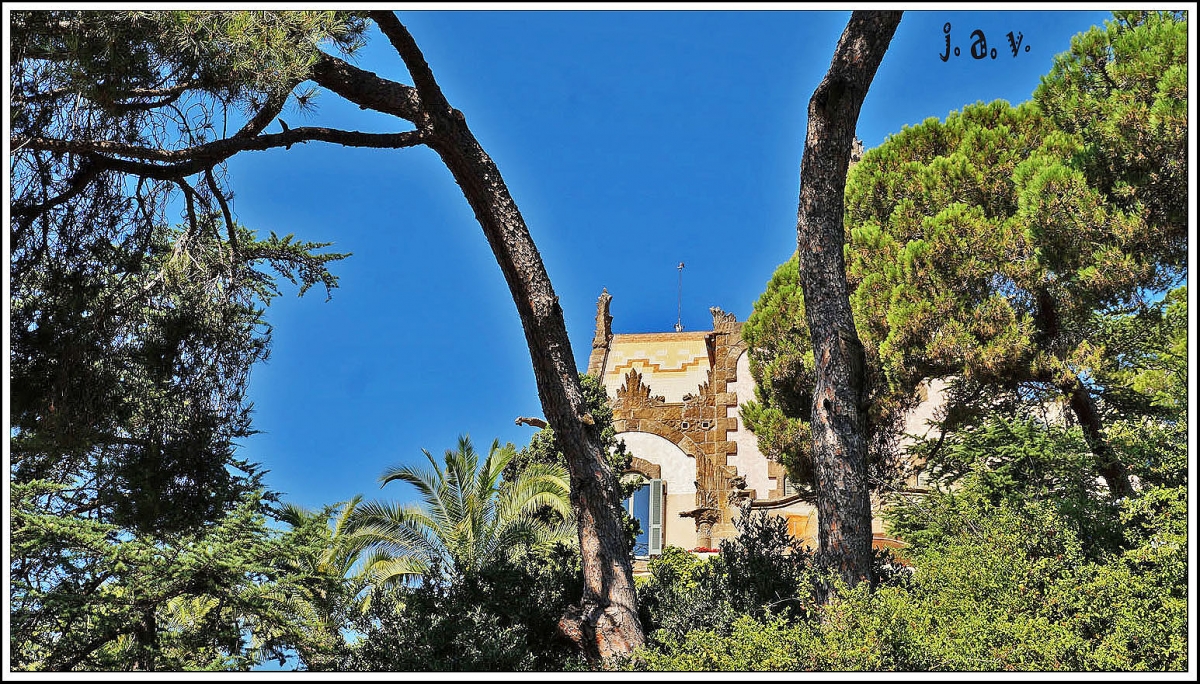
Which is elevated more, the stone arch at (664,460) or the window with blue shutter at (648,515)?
the stone arch at (664,460)

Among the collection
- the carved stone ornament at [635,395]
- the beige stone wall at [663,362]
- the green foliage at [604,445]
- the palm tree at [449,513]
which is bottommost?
the palm tree at [449,513]

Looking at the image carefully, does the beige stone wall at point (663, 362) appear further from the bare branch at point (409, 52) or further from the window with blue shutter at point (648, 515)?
the bare branch at point (409, 52)

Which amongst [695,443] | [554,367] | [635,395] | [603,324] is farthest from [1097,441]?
[603,324]

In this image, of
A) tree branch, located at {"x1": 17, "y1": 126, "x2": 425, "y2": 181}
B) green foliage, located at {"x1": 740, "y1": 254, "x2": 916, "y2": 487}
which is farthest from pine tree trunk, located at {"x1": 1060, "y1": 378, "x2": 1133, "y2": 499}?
tree branch, located at {"x1": 17, "y1": 126, "x2": 425, "y2": 181}

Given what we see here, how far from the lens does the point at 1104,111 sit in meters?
9.34

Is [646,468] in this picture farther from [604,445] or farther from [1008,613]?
[1008,613]

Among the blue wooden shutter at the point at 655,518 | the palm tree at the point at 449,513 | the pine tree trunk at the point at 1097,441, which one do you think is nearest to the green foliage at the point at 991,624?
the pine tree trunk at the point at 1097,441

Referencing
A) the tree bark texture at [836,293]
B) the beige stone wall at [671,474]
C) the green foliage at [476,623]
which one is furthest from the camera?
the beige stone wall at [671,474]

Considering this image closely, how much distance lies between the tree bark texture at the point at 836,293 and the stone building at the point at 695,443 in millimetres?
10074

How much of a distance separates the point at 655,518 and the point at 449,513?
4683 millimetres

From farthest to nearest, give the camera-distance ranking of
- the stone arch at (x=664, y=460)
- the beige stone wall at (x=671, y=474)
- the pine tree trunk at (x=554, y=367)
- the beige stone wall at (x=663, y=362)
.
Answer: the beige stone wall at (x=663, y=362) < the stone arch at (x=664, y=460) < the beige stone wall at (x=671, y=474) < the pine tree trunk at (x=554, y=367)

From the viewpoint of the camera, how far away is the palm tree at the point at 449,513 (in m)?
15.5

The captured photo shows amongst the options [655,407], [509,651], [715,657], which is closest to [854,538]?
[715,657]

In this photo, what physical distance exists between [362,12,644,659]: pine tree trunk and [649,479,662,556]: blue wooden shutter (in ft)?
35.3
